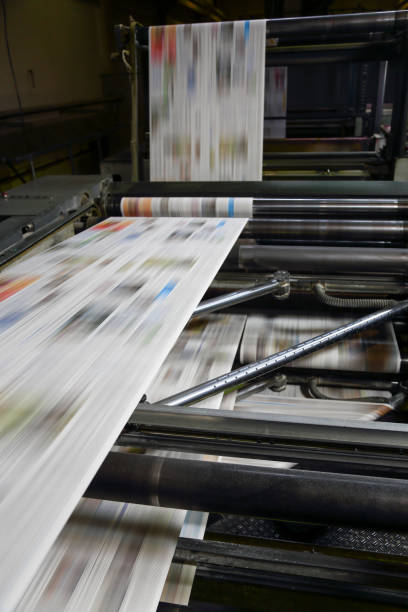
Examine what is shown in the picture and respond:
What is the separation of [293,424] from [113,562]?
29 centimetres

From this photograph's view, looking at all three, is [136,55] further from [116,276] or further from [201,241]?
[116,276]

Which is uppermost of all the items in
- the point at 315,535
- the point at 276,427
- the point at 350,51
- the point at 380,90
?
the point at 350,51

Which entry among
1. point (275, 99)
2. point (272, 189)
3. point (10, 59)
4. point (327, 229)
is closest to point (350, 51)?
point (272, 189)

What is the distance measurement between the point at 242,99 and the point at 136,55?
17.6 inches

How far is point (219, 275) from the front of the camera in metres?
1.42

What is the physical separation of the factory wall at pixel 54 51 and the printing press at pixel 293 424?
11.3ft

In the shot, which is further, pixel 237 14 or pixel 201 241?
pixel 237 14

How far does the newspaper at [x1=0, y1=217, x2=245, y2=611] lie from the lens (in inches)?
16.8

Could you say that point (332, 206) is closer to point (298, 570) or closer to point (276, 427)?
point (276, 427)

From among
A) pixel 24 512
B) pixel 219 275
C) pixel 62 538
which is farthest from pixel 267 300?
pixel 24 512

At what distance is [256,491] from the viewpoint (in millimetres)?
541

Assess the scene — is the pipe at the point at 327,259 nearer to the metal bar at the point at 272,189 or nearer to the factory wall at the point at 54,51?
the metal bar at the point at 272,189

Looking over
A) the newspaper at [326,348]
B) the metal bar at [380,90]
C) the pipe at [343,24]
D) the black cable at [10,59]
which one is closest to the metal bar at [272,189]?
the newspaper at [326,348]

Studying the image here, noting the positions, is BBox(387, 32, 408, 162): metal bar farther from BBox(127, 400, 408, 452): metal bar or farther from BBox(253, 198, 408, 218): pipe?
BBox(127, 400, 408, 452): metal bar
